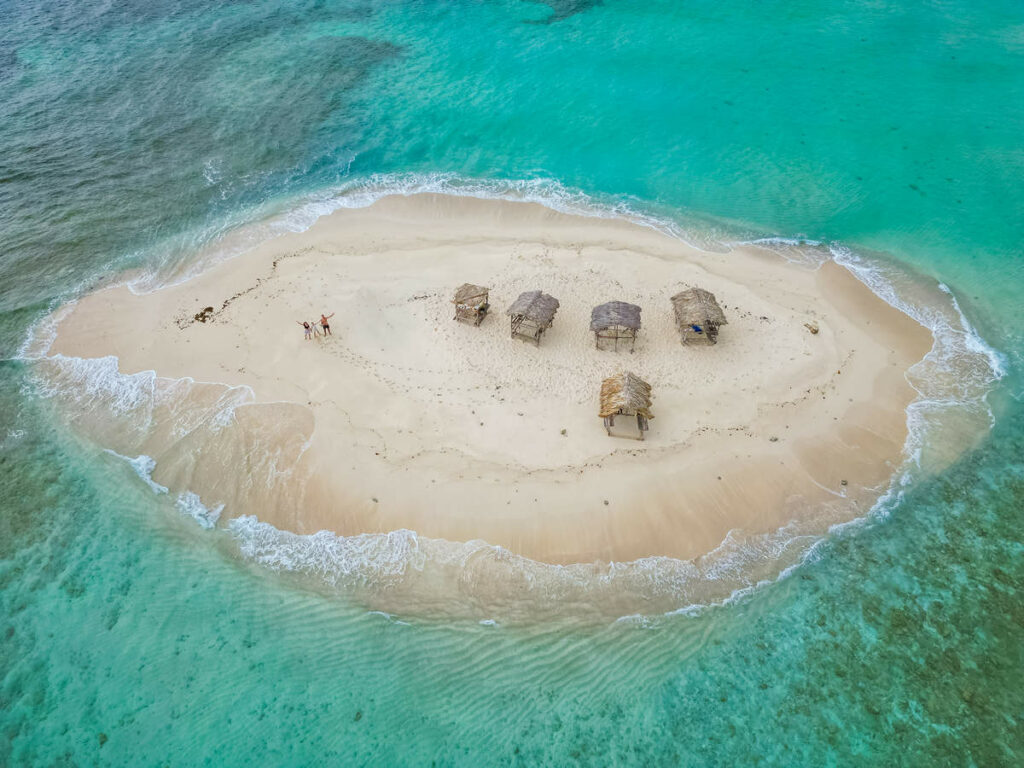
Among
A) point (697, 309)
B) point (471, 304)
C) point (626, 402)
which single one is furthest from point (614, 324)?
point (471, 304)

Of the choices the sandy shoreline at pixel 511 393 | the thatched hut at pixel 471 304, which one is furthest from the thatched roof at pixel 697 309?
the thatched hut at pixel 471 304

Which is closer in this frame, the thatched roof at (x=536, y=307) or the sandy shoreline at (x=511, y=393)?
the sandy shoreline at (x=511, y=393)

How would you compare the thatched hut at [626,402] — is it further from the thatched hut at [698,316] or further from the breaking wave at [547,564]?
the breaking wave at [547,564]

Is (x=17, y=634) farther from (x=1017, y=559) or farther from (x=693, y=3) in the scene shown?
(x=693, y=3)

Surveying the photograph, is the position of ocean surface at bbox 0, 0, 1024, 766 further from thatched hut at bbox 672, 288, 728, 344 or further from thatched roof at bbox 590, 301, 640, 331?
thatched roof at bbox 590, 301, 640, 331

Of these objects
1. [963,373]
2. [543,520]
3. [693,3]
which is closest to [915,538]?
[963,373]

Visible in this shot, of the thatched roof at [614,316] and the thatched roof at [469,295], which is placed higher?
the thatched roof at [614,316]
